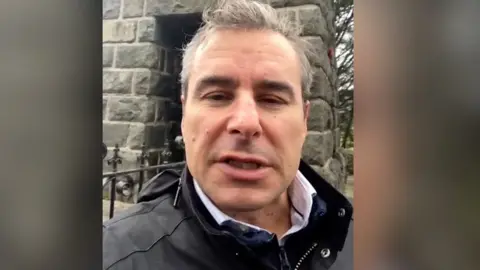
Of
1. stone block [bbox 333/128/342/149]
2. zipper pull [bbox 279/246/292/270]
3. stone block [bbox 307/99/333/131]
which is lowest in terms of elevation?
zipper pull [bbox 279/246/292/270]

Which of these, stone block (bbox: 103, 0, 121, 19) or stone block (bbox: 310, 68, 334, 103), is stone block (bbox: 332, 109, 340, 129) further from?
stone block (bbox: 103, 0, 121, 19)

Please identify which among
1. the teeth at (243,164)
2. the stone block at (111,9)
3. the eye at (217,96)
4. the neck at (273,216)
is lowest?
the neck at (273,216)

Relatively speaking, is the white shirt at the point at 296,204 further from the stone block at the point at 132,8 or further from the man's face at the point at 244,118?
the stone block at the point at 132,8

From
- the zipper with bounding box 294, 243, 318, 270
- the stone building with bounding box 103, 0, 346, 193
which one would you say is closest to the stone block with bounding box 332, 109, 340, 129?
the stone building with bounding box 103, 0, 346, 193

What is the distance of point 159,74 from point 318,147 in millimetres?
152

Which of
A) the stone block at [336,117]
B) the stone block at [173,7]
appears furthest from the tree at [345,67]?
the stone block at [173,7]

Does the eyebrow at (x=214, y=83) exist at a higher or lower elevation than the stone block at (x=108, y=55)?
lower

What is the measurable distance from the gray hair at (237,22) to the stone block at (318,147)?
0.15 ft

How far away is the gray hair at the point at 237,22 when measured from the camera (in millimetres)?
334

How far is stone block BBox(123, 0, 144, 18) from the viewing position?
0.33 meters

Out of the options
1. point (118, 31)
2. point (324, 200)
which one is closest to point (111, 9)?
point (118, 31)
